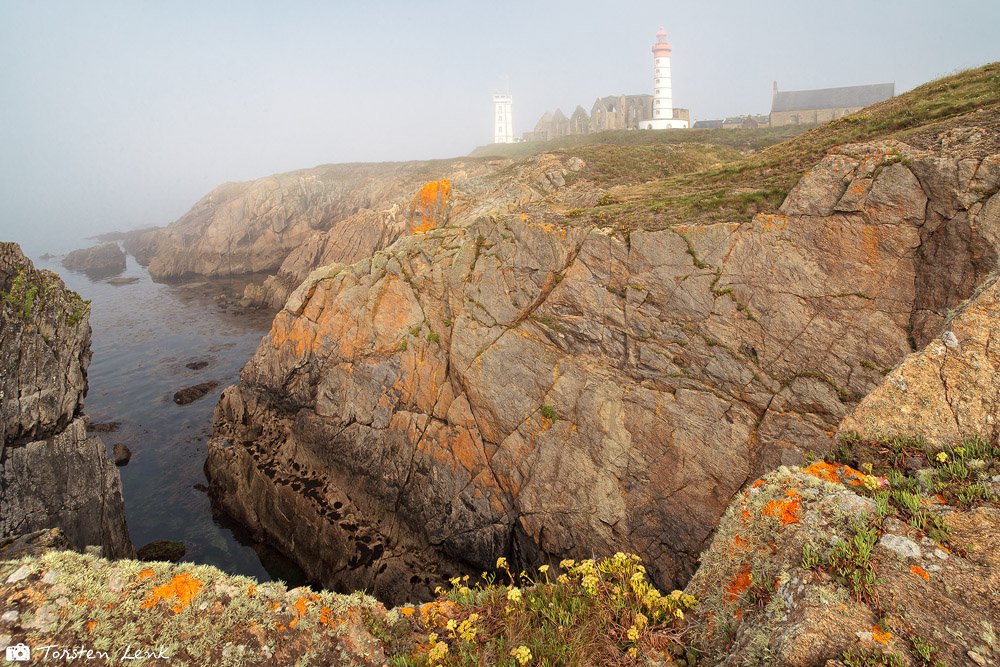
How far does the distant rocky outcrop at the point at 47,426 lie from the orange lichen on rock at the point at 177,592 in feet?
30.0

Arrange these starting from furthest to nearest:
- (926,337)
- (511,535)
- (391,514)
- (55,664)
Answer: (391,514) < (511,535) < (926,337) < (55,664)

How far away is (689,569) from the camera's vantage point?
11102 mm

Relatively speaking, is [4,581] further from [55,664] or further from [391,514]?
[391,514]

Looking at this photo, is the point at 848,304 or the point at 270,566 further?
the point at 270,566

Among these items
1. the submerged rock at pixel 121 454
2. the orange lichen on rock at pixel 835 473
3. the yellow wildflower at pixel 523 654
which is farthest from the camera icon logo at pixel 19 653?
the submerged rock at pixel 121 454

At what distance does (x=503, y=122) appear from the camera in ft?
347

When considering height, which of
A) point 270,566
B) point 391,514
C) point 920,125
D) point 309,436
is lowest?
point 270,566

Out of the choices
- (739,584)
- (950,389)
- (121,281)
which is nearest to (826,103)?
(950,389)

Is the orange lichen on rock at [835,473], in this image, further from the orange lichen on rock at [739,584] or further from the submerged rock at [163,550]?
the submerged rock at [163,550]

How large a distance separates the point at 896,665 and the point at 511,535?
11427mm

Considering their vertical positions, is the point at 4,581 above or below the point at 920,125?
below

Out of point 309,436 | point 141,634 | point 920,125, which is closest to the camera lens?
point 141,634

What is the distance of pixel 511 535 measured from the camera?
44.1 feet

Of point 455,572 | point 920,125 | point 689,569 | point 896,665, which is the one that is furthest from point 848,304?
point 455,572
